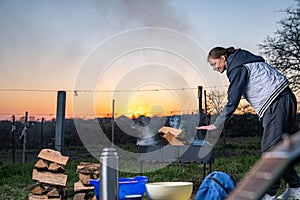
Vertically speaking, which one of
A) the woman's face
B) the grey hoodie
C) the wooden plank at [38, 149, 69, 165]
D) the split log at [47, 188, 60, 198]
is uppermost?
the woman's face

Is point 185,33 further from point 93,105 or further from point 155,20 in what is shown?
point 93,105

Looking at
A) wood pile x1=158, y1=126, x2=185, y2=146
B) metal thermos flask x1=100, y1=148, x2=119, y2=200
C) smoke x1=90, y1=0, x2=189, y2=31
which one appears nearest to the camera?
metal thermos flask x1=100, y1=148, x2=119, y2=200

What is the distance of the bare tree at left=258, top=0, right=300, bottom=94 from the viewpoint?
8898 mm

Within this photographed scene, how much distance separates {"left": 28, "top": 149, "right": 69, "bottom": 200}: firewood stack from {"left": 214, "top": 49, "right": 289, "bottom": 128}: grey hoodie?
1774 millimetres

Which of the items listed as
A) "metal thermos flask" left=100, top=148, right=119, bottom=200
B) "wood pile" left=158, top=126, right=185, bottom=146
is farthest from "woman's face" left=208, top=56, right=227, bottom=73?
"wood pile" left=158, top=126, right=185, bottom=146

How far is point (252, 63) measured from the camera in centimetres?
284

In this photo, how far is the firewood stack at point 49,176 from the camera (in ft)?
13.2

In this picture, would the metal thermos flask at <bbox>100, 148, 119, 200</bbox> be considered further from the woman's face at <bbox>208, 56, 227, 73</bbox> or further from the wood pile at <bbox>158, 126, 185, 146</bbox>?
Result: the wood pile at <bbox>158, 126, 185, 146</bbox>

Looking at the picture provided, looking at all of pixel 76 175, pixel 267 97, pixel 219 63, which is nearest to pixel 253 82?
pixel 267 97

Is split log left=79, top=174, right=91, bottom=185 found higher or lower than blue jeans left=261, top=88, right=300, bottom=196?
lower

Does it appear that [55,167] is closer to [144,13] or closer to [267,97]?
[267,97]

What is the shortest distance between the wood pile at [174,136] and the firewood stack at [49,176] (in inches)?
46.1

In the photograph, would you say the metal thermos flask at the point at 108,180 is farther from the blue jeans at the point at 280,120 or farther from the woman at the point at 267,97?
the blue jeans at the point at 280,120

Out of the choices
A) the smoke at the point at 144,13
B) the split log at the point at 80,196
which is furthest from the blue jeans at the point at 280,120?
the smoke at the point at 144,13
